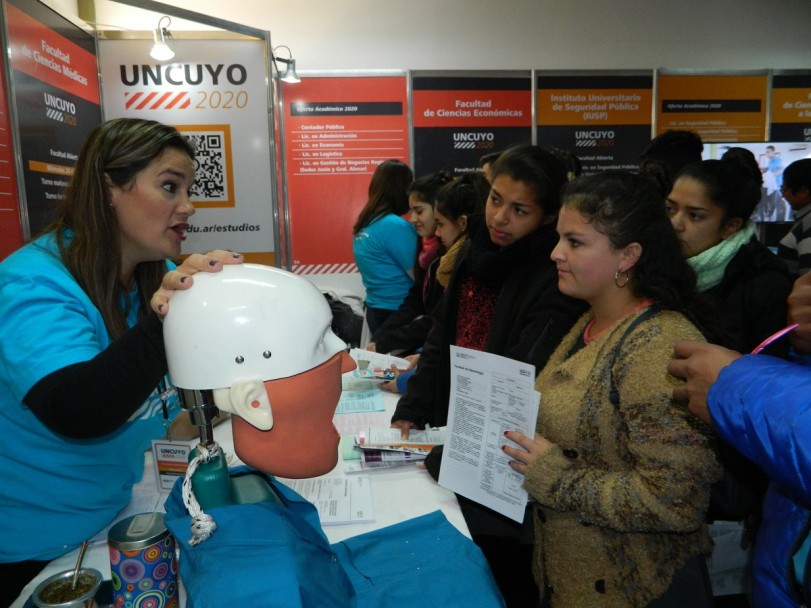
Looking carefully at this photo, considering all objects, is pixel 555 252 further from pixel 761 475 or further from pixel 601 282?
pixel 761 475

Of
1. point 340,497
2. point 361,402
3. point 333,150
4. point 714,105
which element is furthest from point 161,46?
point 714,105

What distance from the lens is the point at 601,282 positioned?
4.62ft

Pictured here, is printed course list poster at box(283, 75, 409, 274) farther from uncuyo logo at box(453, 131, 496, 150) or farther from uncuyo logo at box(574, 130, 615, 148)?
uncuyo logo at box(574, 130, 615, 148)

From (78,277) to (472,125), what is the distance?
4391 millimetres

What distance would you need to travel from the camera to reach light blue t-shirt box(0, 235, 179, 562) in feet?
3.18

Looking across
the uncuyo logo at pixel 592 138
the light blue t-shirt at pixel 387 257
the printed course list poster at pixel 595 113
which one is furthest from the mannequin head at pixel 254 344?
the uncuyo logo at pixel 592 138

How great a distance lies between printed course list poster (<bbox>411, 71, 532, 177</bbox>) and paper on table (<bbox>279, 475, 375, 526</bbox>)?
3976 mm

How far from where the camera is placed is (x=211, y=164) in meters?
3.47

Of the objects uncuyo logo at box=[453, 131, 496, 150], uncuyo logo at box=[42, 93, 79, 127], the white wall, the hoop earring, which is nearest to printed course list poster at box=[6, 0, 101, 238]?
uncuyo logo at box=[42, 93, 79, 127]

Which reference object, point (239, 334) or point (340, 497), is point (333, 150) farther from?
point (239, 334)

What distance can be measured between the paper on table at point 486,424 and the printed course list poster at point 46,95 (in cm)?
198

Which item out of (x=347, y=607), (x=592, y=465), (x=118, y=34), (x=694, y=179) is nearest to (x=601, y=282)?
(x=592, y=465)

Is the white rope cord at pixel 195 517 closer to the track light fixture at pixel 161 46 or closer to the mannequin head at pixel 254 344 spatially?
the mannequin head at pixel 254 344

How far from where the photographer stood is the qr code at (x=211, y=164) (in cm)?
345
